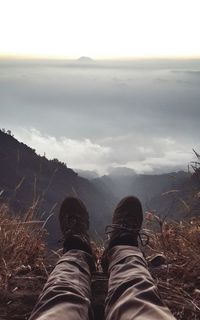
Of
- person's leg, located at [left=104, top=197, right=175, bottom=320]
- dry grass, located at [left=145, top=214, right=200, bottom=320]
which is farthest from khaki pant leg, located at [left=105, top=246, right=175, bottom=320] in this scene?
dry grass, located at [left=145, top=214, right=200, bottom=320]

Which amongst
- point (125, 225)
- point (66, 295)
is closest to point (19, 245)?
point (125, 225)

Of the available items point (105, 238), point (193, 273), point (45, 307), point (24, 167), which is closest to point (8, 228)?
point (105, 238)

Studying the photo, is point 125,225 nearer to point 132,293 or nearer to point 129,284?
point 129,284

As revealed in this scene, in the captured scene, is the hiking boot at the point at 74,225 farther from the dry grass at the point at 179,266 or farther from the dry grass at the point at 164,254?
the dry grass at the point at 179,266

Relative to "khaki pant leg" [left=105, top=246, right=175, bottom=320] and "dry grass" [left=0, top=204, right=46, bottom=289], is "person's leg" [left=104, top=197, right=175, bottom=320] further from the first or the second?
"dry grass" [left=0, top=204, right=46, bottom=289]

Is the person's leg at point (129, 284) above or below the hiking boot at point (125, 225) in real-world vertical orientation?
below

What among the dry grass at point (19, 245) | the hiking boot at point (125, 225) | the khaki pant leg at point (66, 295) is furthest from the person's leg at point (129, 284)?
the dry grass at point (19, 245)

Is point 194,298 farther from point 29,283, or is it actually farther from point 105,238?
point 105,238
